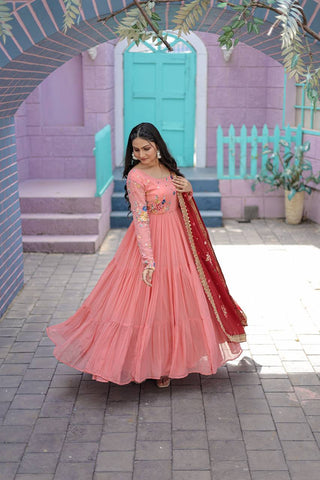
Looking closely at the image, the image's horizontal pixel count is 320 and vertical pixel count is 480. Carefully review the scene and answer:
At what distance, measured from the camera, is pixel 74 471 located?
3146 mm

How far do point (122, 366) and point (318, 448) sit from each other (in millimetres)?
1299

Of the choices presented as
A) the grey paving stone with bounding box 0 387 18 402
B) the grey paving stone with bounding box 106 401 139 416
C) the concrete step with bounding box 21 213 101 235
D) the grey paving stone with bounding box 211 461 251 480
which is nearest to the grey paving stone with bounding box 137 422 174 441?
the grey paving stone with bounding box 106 401 139 416

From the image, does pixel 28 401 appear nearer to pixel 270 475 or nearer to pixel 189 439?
pixel 189 439

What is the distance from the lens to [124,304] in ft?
12.9

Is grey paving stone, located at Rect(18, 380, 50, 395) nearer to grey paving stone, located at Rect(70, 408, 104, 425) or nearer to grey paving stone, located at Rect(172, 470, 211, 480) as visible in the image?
grey paving stone, located at Rect(70, 408, 104, 425)

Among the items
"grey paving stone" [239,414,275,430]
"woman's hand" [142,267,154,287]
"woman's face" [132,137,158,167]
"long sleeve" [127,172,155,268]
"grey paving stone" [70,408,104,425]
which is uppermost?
"woman's face" [132,137,158,167]

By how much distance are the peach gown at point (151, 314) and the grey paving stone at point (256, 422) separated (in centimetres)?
38

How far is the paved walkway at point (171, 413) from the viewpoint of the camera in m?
3.19

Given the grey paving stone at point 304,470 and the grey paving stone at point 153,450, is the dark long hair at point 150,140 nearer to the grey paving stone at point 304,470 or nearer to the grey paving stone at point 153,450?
the grey paving stone at point 153,450

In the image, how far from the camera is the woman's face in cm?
379

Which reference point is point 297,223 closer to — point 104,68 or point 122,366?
point 104,68

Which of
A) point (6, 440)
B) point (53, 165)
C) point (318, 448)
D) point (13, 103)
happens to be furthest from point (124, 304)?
point (53, 165)

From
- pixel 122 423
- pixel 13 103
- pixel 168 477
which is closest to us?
pixel 168 477

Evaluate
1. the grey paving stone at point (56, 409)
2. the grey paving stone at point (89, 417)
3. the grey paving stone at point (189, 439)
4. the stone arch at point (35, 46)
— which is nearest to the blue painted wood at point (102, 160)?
the stone arch at point (35, 46)
